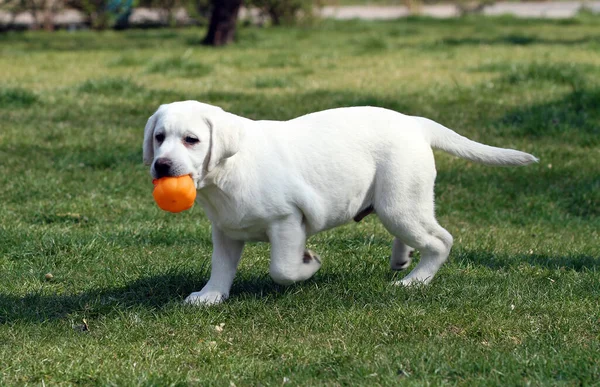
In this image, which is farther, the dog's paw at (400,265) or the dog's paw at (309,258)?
the dog's paw at (400,265)

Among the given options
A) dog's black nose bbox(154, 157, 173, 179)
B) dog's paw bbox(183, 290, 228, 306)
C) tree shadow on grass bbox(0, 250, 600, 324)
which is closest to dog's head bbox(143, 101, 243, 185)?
dog's black nose bbox(154, 157, 173, 179)

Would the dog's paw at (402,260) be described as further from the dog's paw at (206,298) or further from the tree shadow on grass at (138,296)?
the dog's paw at (206,298)

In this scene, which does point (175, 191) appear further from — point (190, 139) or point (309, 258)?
point (309, 258)

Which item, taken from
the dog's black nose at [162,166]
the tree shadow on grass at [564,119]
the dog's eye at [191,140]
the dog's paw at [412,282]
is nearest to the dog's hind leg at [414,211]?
the dog's paw at [412,282]

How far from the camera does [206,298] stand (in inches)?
183

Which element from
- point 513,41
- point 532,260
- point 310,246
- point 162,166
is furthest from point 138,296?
point 513,41

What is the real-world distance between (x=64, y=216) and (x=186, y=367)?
2901 millimetres

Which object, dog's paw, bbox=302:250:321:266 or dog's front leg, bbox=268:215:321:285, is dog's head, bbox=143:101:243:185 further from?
dog's paw, bbox=302:250:321:266

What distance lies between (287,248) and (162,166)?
2.58 feet

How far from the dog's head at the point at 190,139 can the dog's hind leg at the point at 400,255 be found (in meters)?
1.32

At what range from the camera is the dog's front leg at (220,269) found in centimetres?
471

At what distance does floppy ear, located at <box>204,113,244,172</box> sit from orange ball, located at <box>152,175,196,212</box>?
0.54ft

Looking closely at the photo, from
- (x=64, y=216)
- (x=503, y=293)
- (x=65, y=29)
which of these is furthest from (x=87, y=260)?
(x=65, y=29)

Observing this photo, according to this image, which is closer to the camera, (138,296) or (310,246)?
(138,296)
